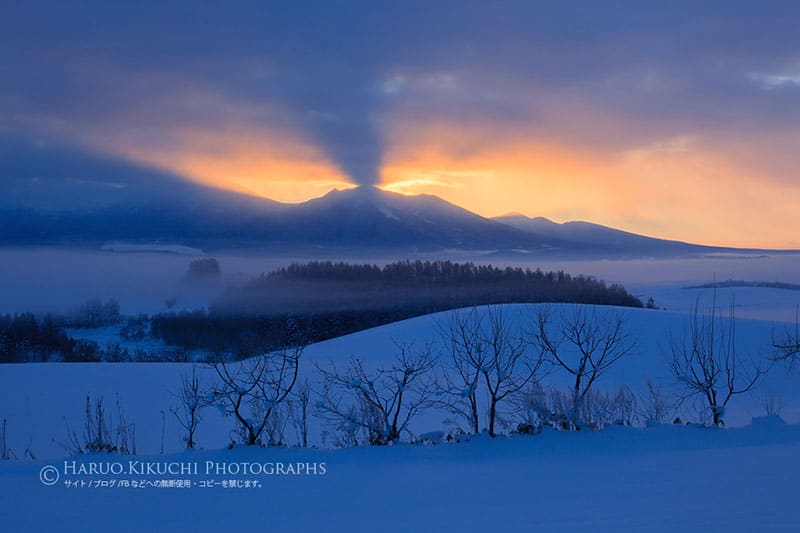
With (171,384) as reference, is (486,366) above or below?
above

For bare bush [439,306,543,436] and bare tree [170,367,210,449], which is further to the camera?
bare bush [439,306,543,436]

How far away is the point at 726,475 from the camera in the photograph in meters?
6.53

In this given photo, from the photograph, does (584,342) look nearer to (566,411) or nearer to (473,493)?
(566,411)

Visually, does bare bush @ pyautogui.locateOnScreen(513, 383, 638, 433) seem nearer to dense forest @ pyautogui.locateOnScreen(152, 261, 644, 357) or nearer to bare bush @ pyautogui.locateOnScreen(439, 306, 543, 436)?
bare bush @ pyautogui.locateOnScreen(439, 306, 543, 436)

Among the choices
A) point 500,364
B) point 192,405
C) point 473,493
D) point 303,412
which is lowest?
point 303,412

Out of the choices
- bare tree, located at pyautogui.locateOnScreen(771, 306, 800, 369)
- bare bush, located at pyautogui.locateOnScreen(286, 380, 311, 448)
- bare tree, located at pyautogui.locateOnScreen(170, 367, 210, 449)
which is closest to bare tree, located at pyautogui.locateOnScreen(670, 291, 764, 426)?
bare tree, located at pyautogui.locateOnScreen(771, 306, 800, 369)

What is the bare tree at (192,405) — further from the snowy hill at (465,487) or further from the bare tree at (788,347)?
the bare tree at (788,347)

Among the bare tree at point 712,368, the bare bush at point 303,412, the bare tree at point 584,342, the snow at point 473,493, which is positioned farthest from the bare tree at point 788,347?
the bare bush at point 303,412

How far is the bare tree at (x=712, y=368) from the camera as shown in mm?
10323

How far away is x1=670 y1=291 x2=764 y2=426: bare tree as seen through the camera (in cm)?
1032

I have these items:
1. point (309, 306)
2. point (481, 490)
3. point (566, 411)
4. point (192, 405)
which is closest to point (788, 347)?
point (566, 411)

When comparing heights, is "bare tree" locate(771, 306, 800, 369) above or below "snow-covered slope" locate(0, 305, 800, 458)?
above

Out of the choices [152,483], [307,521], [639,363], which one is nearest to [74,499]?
[152,483]

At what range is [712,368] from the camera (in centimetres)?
1023
